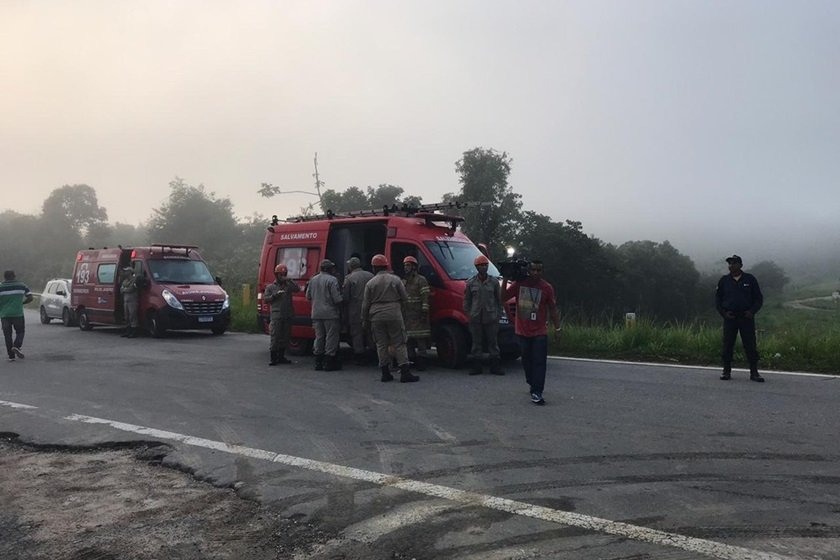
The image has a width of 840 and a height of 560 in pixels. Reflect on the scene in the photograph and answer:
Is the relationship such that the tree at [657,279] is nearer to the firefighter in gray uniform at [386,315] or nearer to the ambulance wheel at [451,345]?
the ambulance wheel at [451,345]

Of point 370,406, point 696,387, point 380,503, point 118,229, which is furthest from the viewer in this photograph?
point 118,229

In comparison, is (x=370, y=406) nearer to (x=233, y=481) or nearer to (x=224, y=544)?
(x=233, y=481)

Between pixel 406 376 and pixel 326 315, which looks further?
pixel 326 315

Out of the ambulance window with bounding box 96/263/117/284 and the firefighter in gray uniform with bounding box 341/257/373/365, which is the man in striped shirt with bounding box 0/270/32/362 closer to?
the ambulance window with bounding box 96/263/117/284

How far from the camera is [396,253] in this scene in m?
11.4

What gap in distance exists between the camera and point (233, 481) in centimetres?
536

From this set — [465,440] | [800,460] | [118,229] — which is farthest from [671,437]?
[118,229]

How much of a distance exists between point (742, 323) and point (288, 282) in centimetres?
682

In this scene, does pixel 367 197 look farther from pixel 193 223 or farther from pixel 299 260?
pixel 299 260

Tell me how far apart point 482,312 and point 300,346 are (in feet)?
13.6

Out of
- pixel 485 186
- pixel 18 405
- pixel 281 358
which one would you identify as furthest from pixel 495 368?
pixel 485 186

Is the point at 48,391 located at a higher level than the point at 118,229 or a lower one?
lower

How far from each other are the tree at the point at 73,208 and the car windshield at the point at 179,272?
79.5m

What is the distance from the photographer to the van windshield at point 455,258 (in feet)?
36.1
